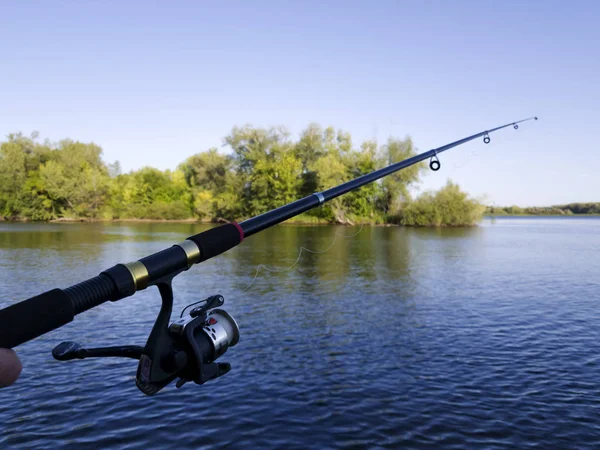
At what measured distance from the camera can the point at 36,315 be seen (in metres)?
2.17

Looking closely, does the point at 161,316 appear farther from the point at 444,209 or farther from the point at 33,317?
the point at 444,209

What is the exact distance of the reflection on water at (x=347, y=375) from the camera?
793cm

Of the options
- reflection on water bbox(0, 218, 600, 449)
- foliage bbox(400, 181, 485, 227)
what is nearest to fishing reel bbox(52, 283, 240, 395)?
reflection on water bbox(0, 218, 600, 449)

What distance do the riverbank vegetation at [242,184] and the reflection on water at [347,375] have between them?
46.7m

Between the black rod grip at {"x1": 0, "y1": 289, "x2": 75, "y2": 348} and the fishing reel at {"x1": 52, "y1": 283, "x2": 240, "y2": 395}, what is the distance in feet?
1.81

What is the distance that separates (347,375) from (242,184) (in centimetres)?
7085

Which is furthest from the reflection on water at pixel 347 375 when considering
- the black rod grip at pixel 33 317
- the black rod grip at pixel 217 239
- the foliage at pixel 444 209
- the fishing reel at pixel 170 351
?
the foliage at pixel 444 209

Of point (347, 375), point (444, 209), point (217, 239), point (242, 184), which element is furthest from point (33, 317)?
point (242, 184)

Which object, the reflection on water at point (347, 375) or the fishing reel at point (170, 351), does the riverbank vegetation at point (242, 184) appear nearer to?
the reflection on water at point (347, 375)

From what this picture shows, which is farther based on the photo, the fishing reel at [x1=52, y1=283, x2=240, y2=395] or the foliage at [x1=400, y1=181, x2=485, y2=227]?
the foliage at [x1=400, y1=181, x2=485, y2=227]

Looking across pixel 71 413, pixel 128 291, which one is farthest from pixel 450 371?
pixel 128 291

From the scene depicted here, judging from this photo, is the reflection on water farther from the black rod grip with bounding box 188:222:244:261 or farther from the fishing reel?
the black rod grip with bounding box 188:222:244:261

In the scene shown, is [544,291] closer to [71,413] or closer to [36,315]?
[71,413]

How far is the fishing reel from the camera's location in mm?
2830
